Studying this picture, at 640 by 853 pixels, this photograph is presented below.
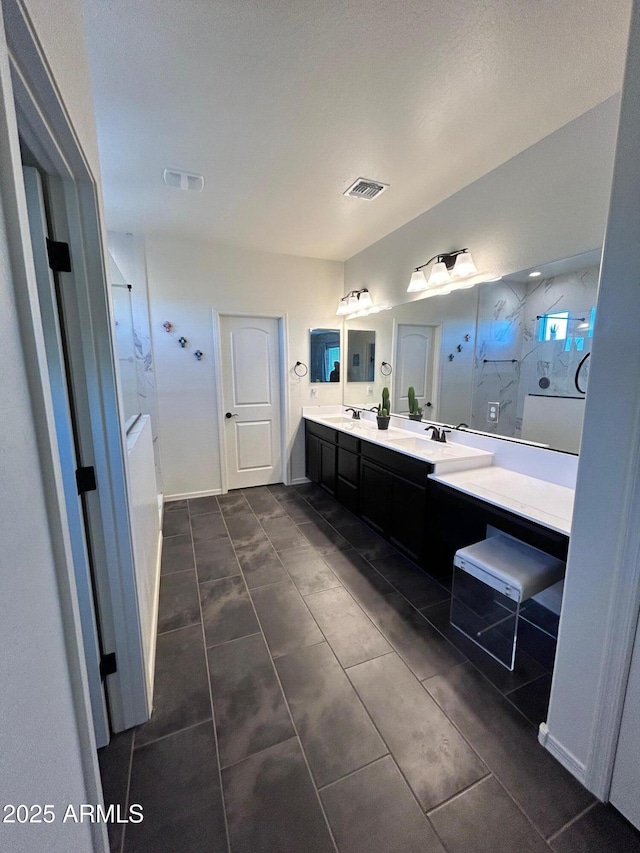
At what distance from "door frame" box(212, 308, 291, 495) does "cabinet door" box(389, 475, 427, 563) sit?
6.10 ft

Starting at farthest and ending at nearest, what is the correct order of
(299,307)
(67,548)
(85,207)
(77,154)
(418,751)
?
(299,307), (418,751), (85,207), (77,154), (67,548)

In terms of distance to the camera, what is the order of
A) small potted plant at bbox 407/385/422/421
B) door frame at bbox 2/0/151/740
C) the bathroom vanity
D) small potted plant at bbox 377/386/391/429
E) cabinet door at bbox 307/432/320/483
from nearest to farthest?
door frame at bbox 2/0/151/740 → the bathroom vanity → small potted plant at bbox 407/385/422/421 → small potted plant at bbox 377/386/391/429 → cabinet door at bbox 307/432/320/483

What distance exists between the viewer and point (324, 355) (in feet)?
14.0

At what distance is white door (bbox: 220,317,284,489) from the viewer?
13.0 ft

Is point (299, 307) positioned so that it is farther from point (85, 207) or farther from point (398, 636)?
point (398, 636)

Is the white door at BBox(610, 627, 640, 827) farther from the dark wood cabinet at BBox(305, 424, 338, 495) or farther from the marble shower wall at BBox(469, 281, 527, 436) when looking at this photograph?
the dark wood cabinet at BBox(305, 424, 338, 495)

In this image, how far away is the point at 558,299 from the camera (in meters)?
2.01

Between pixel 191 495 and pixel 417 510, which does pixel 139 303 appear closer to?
pixel 191 495

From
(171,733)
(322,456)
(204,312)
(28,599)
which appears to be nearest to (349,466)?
(322,456)

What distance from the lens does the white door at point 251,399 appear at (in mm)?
3955

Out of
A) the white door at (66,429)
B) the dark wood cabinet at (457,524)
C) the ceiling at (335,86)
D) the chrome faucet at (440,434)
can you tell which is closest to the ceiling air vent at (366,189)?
the ceiling at (335,86)

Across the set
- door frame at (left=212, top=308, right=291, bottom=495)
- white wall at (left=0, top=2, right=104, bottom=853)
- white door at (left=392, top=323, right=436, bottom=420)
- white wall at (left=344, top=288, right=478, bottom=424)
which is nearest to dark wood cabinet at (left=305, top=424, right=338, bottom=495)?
door frame at (left=212, top=308, right=291, bottom=495)

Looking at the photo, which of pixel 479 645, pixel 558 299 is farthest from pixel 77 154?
pixel 479 645

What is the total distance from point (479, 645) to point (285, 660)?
102 cm
